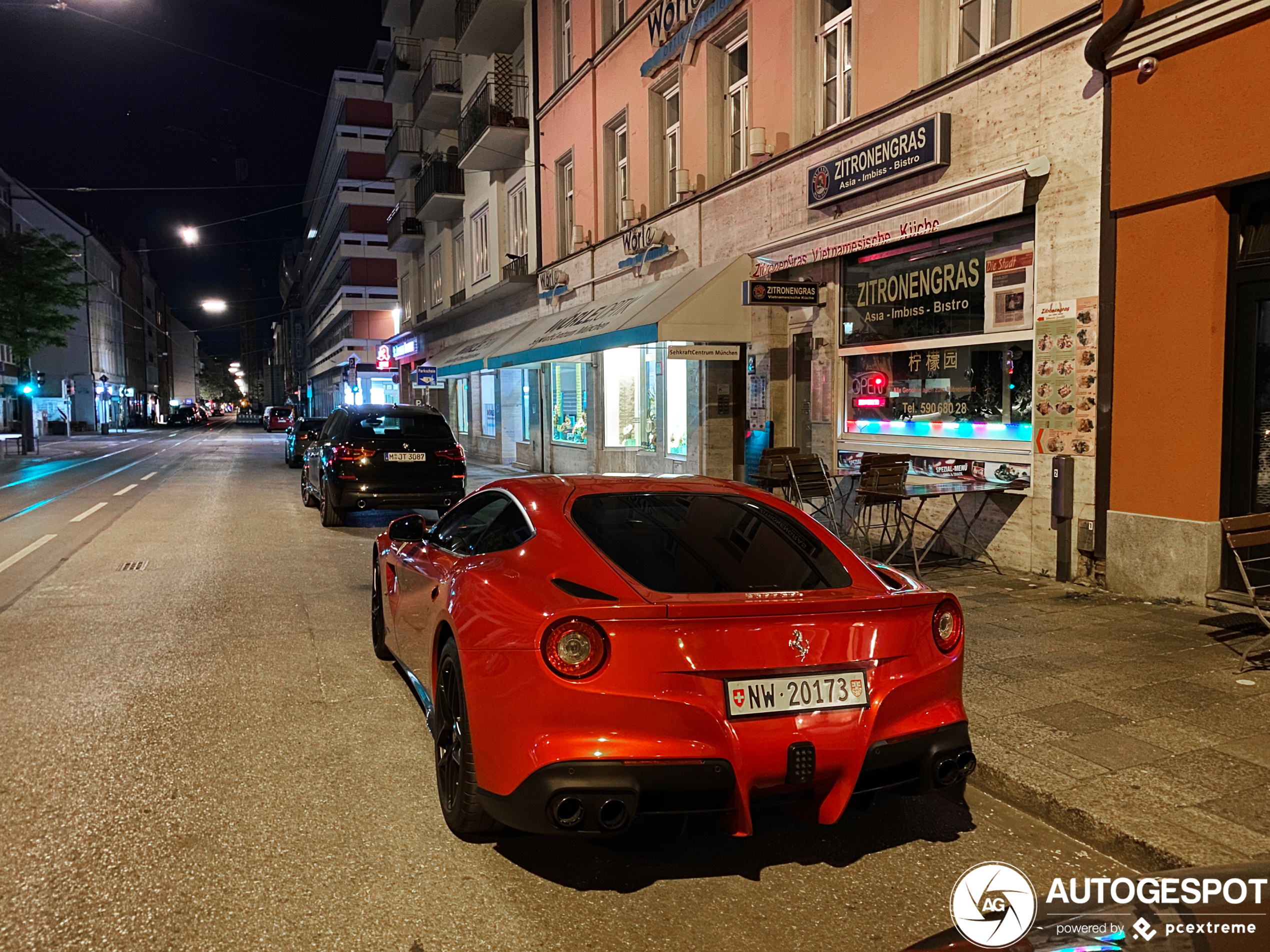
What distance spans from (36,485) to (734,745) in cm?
2234

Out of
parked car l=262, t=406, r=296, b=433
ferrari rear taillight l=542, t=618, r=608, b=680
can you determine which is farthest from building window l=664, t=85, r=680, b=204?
parked car l=262, t=406, r=296, b=433

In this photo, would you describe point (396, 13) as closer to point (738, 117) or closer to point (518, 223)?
point (518, 223)

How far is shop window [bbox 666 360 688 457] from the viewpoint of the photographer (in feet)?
52.5

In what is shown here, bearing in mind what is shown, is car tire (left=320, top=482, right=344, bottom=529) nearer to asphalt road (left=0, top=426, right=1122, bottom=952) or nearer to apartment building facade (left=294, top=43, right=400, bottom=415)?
asphalt road (left=0, top=426, right=1122, bottom=952)

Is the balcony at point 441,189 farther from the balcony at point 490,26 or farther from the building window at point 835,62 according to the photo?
the building window at point 835,62

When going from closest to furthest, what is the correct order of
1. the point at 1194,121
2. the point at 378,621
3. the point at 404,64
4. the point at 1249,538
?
the point at 1249,538, the point at 378,621, the point at 1194,121, the point at 404,64

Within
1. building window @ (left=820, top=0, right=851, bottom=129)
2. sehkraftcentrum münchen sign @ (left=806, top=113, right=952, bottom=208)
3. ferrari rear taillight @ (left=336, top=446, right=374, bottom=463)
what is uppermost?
building window @ (left=820, top=0, right=851, bottom=129)

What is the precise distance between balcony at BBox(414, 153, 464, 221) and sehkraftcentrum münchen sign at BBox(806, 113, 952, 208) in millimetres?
20639

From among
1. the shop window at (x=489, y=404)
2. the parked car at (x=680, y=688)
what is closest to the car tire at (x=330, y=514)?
the parked car at (x=680, y=688)

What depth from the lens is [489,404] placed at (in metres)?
30.6

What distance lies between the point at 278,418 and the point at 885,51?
170ft

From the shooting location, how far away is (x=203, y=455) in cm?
3341

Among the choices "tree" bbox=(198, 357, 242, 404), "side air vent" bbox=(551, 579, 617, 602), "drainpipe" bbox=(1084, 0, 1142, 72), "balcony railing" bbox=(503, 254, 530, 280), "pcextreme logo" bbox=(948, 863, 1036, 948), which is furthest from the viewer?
"tree" bbox=(198, 357, 242, 404)

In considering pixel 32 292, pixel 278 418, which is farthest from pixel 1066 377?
pixel 278 418
